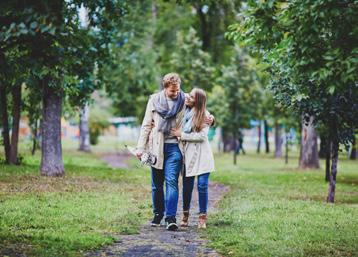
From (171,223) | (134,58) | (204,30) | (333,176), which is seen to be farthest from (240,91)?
(171,223)

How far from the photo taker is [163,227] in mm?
9133

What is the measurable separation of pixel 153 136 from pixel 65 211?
219 cm

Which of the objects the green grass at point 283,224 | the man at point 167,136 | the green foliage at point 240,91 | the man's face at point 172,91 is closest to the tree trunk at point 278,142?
the green foliage at point 240,91

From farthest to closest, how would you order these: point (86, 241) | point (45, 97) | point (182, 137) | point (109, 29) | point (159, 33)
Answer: point (159, 33), point (109, 29), point (45, 97), point (182, 137), point (86, 241)

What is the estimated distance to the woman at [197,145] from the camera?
29.6 feet

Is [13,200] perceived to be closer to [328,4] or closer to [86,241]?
[86,241]

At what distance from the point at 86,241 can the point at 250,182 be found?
1109 centimetres

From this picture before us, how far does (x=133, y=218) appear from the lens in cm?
973

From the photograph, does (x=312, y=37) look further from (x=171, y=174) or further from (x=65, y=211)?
(x=65, y=211)

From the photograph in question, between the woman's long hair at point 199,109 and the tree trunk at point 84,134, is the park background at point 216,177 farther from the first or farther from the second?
the tree trunk at point 84,134

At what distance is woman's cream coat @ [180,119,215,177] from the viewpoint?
29.6 feet

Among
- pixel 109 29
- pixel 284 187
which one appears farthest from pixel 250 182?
pixel 109 29

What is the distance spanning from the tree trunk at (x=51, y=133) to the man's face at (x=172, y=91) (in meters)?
7.79

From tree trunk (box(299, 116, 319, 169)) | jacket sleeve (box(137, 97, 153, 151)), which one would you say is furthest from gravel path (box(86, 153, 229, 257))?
tree trunk (box(299, 116, 319, 169))
